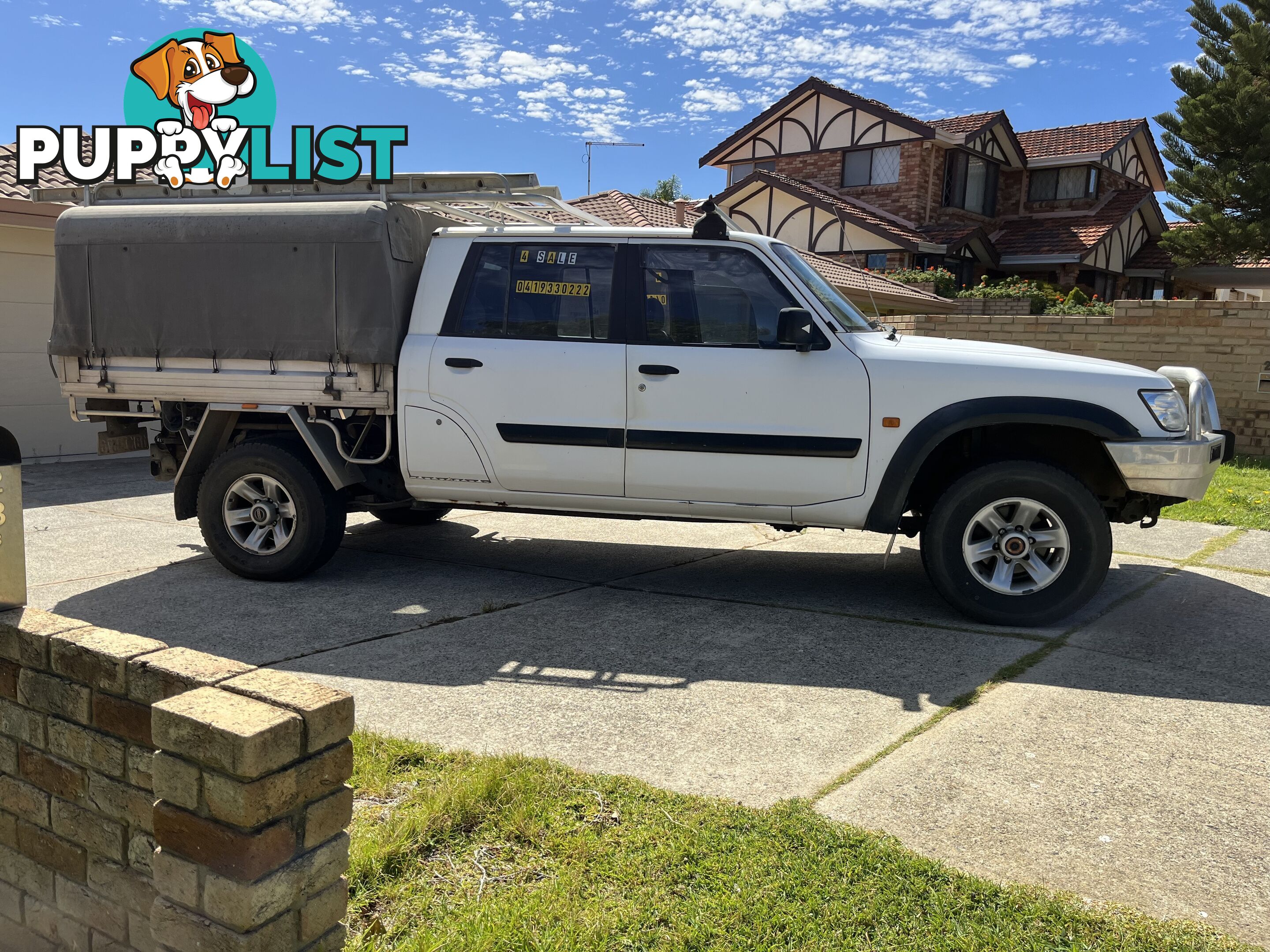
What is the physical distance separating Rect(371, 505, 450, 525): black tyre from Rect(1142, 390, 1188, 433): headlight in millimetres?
4920

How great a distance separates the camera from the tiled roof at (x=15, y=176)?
1163cm

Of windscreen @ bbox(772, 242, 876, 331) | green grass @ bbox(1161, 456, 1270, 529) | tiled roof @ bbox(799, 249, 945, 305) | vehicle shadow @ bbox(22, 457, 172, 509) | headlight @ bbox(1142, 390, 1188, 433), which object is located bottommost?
vehicle shadow @ bbox(22, 457, 172, 509)

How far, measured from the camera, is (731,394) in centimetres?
574

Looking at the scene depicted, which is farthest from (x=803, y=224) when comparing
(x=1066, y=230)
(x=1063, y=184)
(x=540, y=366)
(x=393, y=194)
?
(x=540, y=366)

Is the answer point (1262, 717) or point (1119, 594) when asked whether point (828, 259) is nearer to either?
point (1119, 594)

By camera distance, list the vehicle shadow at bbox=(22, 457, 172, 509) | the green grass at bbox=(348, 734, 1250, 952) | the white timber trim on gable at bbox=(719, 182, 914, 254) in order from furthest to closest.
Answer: the white timber trim on gable at bbox=(719, 182, 914, 254), the vehicle shadow at bbox=(22, 457, 172, 509), the green grass at bbox=(348, 734, 1250, 952)

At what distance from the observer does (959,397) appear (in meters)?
5.48

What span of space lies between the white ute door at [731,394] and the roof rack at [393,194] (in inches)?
31.1

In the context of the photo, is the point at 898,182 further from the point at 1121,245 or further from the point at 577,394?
the point at 577,394

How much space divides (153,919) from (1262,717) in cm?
413

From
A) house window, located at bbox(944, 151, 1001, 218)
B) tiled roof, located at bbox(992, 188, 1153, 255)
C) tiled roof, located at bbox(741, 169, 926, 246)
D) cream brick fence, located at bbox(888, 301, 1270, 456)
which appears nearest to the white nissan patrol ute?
cream brick fence, located at bbox(888, 301, 1270, 456)

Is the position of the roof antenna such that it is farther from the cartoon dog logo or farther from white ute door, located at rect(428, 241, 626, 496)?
the cartoon dog logo

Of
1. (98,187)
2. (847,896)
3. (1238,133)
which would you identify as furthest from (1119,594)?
(1238,133)

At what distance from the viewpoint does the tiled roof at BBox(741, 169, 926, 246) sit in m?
27.7
